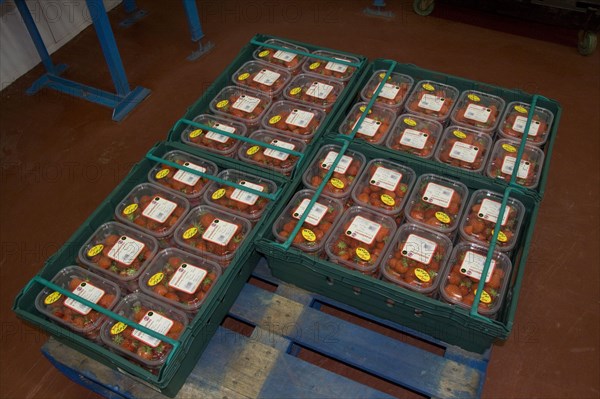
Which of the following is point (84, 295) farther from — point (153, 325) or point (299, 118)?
point (299, 118)

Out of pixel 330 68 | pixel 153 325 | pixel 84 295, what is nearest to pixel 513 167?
pixel 330 68

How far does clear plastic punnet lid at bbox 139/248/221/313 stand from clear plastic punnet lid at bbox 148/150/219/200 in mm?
418

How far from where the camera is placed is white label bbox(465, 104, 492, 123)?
304 centimetres

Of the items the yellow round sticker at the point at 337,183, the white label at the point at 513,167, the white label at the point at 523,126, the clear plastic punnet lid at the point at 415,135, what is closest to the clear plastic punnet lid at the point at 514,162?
the white label at the point at 513,167

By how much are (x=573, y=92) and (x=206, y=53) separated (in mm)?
3211

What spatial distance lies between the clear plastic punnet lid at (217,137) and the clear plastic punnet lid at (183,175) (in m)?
0.10

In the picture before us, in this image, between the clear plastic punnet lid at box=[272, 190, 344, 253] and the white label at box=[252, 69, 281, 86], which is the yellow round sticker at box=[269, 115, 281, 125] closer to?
the white label at box=[252, 69, 281, 86]

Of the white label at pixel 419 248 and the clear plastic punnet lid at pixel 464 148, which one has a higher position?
the clear plastic punnet lid at pixel 464 148

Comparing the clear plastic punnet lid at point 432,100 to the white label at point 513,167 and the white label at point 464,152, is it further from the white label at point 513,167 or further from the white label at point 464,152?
the white label at point 513,167

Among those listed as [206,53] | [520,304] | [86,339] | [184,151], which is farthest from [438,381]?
[206,53]

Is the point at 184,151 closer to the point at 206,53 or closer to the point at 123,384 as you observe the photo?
the point at 123,384

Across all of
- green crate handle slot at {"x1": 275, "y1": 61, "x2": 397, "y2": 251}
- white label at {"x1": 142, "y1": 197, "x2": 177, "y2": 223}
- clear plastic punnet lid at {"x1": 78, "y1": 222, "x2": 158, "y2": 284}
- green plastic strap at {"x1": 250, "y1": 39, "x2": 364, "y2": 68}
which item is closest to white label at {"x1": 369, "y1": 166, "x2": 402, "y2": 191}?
green crate handle slot at {"x1": 275, "y1": 61, "x2": 397, "y2": 251}

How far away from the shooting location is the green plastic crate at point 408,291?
2150mm

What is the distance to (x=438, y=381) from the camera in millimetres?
2252
